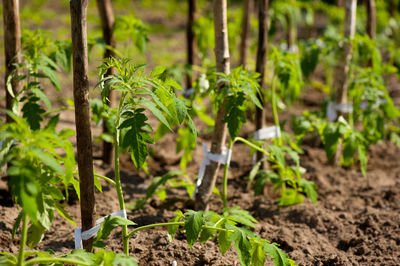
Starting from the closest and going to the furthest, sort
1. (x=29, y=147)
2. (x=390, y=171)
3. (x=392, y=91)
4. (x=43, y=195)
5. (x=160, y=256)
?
(x=29, y=147), (x=43, y=195), (x=160, y=256), (x=390, y=171), (x=392, y=91)

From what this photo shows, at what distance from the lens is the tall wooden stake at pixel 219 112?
2621mm

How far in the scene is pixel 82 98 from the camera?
188cm

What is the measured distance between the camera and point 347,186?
3457mm

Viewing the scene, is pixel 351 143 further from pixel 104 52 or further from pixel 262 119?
pixel 104 52

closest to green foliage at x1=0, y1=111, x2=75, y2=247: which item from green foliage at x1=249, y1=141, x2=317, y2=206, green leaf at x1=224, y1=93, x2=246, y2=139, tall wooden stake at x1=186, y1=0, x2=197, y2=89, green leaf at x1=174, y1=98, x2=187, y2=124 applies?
green leaf at x1=174, y1=98, x2=187, y2=124

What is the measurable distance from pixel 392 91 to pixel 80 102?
15.0 ft

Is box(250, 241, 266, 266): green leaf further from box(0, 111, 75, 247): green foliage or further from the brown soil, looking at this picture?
box(0, 111, 75, 247): green foliage

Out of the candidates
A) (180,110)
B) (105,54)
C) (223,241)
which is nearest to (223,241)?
(223,241)

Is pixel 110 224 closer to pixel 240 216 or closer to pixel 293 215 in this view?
pixel 240 216

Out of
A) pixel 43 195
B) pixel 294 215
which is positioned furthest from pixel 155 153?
pixel 43 195

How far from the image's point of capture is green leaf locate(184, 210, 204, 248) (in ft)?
6.19

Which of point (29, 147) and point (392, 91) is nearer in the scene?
point (29, 147)

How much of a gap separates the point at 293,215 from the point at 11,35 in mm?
1991

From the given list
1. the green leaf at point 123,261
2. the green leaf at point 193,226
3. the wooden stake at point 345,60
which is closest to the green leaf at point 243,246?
the green leaf at point 193,226
